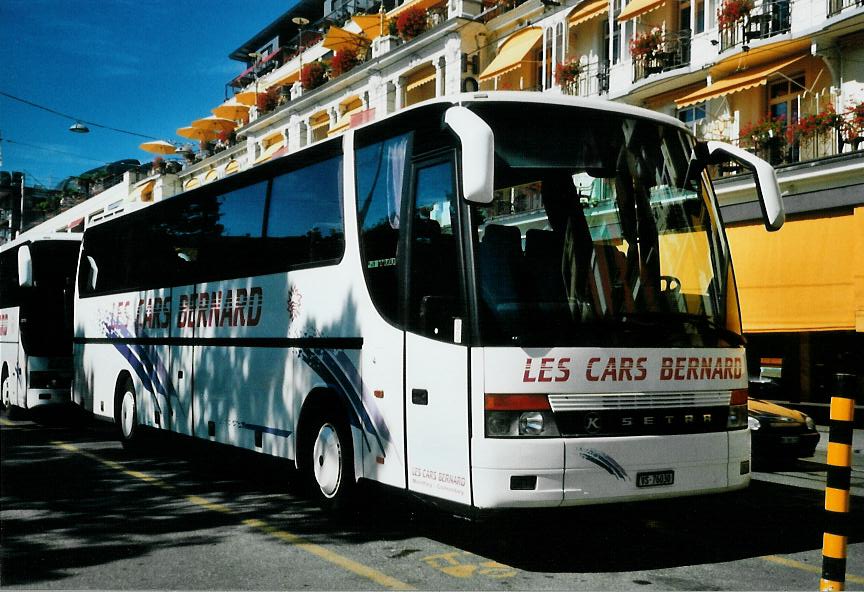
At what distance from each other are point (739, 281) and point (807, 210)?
2044 millimetres

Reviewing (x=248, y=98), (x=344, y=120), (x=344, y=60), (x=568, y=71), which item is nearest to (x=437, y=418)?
(x=568, y=71)

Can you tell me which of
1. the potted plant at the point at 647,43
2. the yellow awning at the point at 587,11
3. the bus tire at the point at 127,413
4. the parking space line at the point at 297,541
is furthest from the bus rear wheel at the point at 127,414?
the yellow awning at the point at 587,11

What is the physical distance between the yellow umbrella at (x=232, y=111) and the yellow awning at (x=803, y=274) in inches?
1560

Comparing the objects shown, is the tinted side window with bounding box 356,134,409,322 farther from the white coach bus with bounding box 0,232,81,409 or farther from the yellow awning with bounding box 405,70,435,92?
the yellow awning with bounding box 405,70,435,92

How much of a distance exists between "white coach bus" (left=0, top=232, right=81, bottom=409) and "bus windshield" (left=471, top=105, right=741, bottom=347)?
12229 millimetres

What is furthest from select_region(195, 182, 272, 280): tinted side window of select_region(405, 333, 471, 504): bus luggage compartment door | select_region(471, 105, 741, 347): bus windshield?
select_region(471, 105, 741, 347): bus windshield

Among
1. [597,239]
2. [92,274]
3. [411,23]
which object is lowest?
[597,239]

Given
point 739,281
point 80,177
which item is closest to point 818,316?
point 739,281

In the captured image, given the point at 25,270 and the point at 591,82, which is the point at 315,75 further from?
the point at 25,270

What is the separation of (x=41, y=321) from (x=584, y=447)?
1345 cm

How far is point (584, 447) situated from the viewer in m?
6.35

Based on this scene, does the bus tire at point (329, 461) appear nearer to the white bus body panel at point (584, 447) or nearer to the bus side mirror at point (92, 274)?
the white bus body panel at point (584, 447)

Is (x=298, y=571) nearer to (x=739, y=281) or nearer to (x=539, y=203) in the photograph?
(x=539, y=203)

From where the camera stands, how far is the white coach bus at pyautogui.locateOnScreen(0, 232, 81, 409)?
17.0 meters
